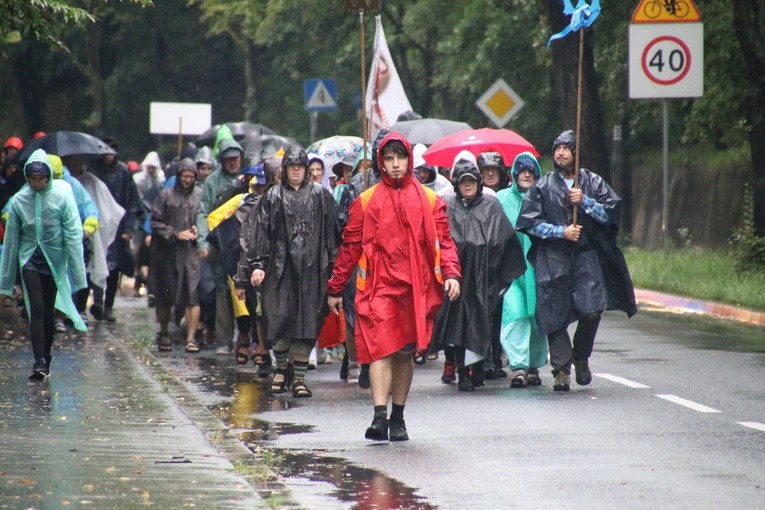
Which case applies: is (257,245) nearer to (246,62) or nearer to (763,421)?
(763,421)

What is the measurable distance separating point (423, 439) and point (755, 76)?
13.0m

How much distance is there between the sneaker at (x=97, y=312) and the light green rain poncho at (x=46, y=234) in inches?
254

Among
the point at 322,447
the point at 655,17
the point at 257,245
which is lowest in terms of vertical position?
the point at 322,447

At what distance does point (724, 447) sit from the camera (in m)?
9.47

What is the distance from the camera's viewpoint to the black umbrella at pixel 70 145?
722 inches

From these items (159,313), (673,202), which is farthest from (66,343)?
(673,202)

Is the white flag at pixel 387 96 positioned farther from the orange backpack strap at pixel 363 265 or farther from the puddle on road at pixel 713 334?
the orange backpack strap at pixel 363 265

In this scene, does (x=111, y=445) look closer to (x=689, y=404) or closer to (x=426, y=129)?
(x=689, y=404)

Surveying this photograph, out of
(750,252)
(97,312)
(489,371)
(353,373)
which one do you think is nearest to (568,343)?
(489,371)

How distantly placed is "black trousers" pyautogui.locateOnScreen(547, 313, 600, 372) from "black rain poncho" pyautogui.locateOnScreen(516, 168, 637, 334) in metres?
0.08

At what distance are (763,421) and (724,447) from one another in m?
1.24

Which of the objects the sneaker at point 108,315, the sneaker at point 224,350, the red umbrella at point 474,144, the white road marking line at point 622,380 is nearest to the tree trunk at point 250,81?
the sneaker at point 108,315

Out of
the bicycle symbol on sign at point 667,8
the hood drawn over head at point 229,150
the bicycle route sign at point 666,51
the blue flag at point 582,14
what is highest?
the bicycle symbol on sign at point 667,8

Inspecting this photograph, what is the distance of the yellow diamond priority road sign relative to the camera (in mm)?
28266
